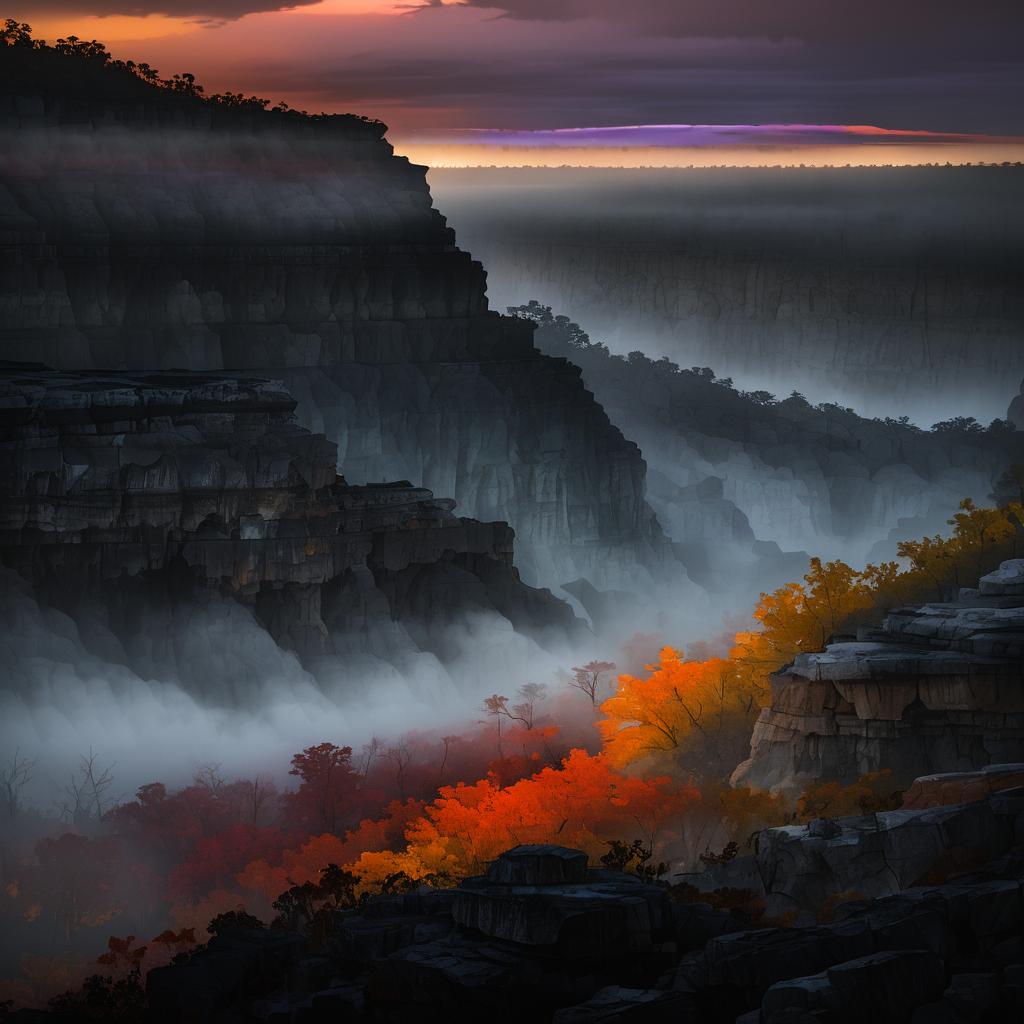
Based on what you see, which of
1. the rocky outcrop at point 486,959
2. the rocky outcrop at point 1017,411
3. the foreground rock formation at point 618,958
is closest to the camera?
the foreground rock formation at point 618,958

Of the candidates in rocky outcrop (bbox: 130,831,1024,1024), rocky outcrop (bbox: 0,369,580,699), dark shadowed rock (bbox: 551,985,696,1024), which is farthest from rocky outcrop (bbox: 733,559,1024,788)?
rocky outcrop (bbox: 0,369,580,699)

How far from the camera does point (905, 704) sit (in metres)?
81.5

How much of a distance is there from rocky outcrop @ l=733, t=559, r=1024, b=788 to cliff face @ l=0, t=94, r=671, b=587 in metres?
61.6

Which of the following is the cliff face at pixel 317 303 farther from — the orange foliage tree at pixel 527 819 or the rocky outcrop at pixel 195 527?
the orange foliage tree at pixel 527 819

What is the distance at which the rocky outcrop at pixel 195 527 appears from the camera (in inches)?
4294

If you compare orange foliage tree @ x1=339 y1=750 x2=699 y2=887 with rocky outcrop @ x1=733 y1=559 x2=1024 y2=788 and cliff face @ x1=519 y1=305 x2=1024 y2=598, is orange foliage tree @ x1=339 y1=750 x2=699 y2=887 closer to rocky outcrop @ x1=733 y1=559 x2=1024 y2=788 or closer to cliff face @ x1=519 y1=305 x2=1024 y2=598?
rocky outcrop @ x1=733 y1=559 x2=1024 y2=788

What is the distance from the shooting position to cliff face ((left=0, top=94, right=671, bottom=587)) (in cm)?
13762

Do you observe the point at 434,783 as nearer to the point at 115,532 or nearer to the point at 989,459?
the point at 115,532

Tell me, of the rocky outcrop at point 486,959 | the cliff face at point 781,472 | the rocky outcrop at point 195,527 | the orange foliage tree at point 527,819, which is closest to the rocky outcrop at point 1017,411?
the cliff face at point 781,472

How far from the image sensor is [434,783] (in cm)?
10081

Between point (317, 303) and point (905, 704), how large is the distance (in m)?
73.0

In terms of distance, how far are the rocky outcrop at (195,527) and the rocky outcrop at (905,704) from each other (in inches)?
1328

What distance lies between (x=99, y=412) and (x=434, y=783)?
26.4 meters

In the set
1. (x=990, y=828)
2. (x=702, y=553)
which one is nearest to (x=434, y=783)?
(x=990, y=828)
